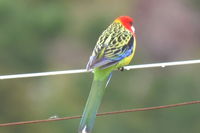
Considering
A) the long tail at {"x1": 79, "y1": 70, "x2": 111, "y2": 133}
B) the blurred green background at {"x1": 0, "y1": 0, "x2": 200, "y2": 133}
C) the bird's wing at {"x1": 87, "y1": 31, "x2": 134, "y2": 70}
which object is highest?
the bird's wing at {"x1": 87, "y1": 31, "x2": 134, "y2": 70}

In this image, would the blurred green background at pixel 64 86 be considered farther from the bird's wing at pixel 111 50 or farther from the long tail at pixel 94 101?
the long tail at pixel 94 101

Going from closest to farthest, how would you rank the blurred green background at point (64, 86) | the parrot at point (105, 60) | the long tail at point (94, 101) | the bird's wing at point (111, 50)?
the long tail at point (94, 101), the parrot at point (105, 60), the bird's wing at point (111, 50), the blurred green background at point (64, 86)

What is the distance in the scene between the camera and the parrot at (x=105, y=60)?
825 cm

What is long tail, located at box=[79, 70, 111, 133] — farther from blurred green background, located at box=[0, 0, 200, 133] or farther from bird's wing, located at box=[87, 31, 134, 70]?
blurred green background, located at box=[0, 0, 200, 133]

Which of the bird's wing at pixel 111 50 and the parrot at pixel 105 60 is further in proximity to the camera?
the bird's wing at pixel 111 50

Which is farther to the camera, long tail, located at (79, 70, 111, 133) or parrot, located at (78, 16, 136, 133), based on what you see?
parrot, located at (78, 16, 136, 133)

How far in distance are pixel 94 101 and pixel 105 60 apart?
22.3 inches

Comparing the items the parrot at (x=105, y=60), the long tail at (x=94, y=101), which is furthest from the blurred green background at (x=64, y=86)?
the long tail at (x=94, y=101)

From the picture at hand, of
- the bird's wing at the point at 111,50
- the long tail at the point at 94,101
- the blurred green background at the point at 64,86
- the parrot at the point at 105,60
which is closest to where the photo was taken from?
the long tail at the point at 94,101

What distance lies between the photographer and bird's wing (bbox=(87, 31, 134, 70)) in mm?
8742

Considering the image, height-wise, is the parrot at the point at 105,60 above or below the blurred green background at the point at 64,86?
above

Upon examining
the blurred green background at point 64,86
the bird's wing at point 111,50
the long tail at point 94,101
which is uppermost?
the bird's wing at point 111,50

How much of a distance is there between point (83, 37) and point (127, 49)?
669 cm

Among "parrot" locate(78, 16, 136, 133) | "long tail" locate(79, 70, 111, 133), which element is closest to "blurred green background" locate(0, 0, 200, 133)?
"parrot" locate(78, 16, 136, 133)
